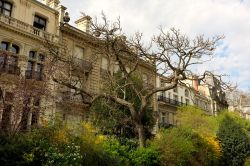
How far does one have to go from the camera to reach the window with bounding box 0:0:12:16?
1101 inches

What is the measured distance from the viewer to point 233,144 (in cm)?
2736

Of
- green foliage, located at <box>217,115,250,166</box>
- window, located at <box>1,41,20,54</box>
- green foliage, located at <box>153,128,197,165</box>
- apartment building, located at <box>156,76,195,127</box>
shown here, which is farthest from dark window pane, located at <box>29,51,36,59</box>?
apartment building, located at <box>156,76,195,127</box>

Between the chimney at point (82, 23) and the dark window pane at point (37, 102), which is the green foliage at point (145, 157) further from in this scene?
the chimney at point (82, 23)

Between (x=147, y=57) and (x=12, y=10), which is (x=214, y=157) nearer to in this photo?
(x=147, y=57)

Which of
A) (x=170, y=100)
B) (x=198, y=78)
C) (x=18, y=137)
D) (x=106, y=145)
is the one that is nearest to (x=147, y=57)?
(x=198, y=78)

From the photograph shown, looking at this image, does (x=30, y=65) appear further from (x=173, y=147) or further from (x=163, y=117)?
(x=163, y=117)

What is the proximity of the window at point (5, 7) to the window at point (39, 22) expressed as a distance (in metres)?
2.62

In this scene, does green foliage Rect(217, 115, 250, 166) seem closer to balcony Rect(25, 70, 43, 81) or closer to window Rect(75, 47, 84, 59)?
window Rect(75, 47, 84, 59)

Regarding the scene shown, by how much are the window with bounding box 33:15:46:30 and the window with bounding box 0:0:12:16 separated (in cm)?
262

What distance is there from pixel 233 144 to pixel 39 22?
19789 millimetres

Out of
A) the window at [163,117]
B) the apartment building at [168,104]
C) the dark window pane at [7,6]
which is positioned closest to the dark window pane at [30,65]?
the dark window pane at [7,6]

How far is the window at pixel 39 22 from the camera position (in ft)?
100

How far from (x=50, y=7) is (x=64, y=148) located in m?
20.5

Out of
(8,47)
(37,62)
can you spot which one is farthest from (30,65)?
(8,47)
